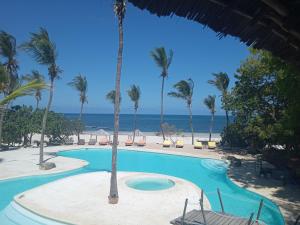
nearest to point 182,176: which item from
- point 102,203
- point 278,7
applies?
point 102,203

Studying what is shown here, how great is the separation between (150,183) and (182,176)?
14.2 ft

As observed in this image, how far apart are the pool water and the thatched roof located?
14.5m

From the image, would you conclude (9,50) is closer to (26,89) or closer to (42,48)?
(42,48)

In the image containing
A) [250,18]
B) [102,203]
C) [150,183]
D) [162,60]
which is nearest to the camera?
[250,18]

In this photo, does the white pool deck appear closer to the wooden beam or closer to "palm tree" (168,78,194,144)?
the wooden beam

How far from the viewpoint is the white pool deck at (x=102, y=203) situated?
11758mm

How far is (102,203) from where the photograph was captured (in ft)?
44.4

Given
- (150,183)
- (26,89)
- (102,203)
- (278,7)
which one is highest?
(278,7)

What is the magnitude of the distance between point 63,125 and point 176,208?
23.4 meters

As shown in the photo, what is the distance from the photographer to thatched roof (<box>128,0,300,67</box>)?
8.91ft

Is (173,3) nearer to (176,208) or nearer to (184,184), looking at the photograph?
(176,208)

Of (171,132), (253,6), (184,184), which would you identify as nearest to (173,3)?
(253,6)

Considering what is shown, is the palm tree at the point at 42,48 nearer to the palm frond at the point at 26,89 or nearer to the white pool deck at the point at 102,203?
the white pool deck at the point at 102,203

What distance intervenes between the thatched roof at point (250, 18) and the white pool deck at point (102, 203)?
9.41m
